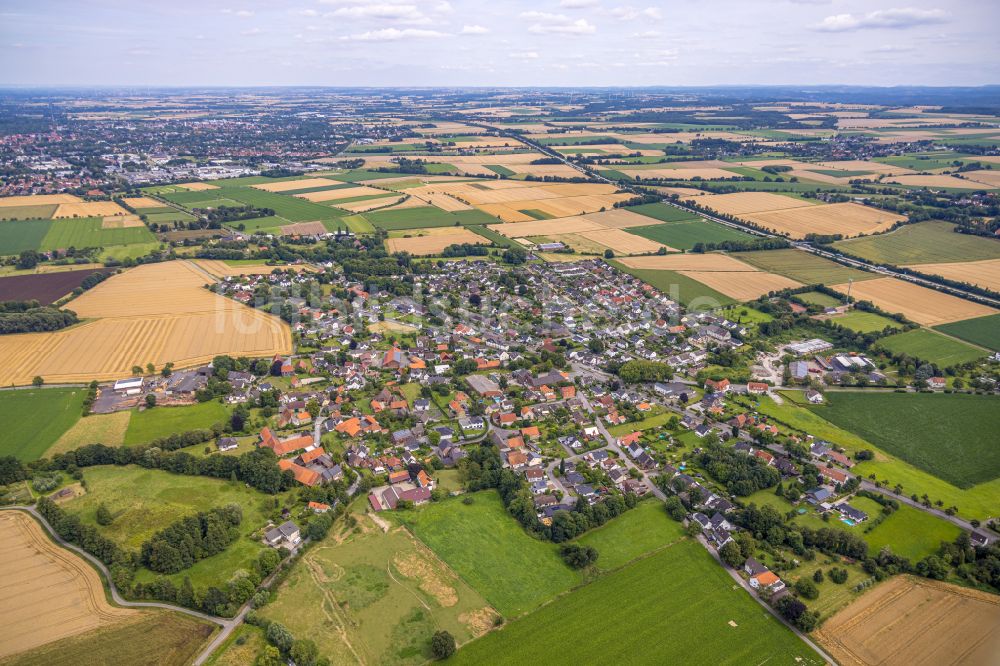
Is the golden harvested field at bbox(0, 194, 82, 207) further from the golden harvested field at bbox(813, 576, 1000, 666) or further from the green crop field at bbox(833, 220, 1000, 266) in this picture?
the green crop field at bbox(833, 220, 1000, 266)

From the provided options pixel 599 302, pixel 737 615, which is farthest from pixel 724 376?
pixel 737 615

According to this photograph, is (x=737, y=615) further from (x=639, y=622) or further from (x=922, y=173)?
(x=922, y=173)

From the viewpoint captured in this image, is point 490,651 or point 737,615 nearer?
point 490,651

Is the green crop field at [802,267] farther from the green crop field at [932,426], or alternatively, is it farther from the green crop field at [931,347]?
the green crop field at [932,426]

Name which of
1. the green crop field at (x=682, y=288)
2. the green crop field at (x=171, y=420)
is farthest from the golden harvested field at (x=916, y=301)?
the green crop field at (x=171, y=420)

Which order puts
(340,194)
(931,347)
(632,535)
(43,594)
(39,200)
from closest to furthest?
(43,594)
(632,535)
(931,347)
(39,200)
(340,194)

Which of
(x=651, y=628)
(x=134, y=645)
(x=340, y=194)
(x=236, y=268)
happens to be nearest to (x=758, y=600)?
(x=651, y=628)

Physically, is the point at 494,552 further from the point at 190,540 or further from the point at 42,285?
the point at 42,285
